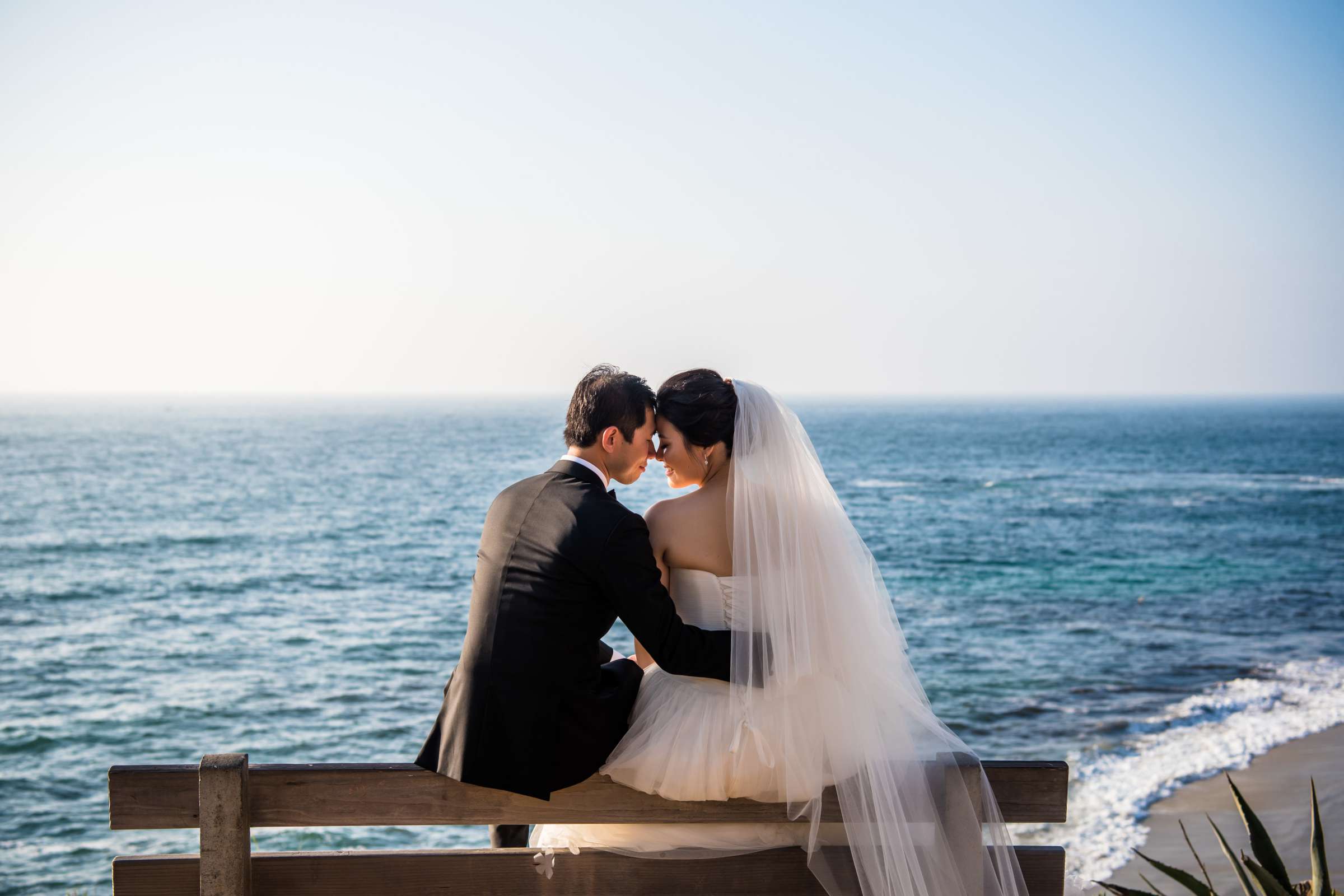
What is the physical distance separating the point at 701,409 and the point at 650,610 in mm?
867

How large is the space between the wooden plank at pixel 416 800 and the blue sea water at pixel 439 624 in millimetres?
6059

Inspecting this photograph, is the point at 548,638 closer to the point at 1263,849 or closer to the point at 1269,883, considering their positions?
the point at 1269,883

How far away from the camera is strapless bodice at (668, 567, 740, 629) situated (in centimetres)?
329

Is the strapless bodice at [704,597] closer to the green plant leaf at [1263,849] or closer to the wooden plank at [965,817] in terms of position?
the wooden plank at [965,817]

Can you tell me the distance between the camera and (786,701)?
3027mm

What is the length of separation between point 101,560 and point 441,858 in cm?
2977

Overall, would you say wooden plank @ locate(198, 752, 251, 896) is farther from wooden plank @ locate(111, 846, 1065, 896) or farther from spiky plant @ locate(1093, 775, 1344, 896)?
spiky plant @ locate(1093, 775, 1344, 896)

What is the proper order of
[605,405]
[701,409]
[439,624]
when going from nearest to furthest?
[605,405]
[701,409]
[439,624]

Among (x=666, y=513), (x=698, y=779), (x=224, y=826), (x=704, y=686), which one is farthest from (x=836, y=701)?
(x=224, y=826)

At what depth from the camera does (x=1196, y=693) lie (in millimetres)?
12984

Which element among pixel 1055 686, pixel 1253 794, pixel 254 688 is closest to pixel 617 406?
pixel 1253 794

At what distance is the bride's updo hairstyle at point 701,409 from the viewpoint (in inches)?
136

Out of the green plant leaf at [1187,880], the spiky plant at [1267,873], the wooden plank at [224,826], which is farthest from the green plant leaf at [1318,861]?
the wooden plank at [224,826]

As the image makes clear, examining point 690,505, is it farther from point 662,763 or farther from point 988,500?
point 988,500
